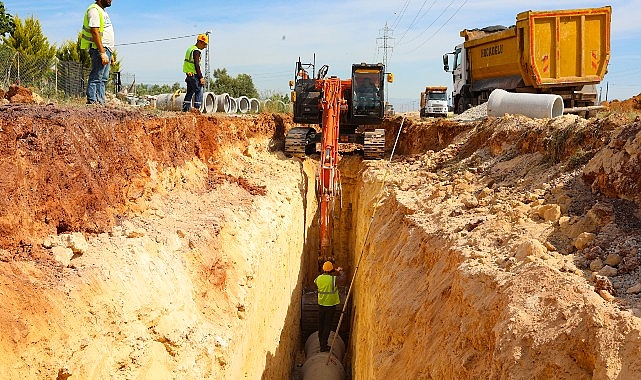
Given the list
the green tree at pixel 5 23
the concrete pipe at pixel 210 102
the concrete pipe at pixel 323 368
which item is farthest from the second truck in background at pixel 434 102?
the green tree at pixel 5 23

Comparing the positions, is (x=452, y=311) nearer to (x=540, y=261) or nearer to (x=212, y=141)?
(x=540, y=261)

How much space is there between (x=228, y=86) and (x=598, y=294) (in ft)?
164

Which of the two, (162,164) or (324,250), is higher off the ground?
(162,164)

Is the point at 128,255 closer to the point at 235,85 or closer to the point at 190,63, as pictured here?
the point at 190,63

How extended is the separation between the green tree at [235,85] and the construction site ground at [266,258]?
40.1 meters

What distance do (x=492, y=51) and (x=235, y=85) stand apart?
1403 inches

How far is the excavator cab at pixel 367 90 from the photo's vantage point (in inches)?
686

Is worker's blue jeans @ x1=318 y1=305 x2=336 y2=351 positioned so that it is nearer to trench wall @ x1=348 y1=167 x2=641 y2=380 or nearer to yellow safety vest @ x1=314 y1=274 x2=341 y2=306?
yellow safety vest @ x1=314 y1=274 x2=341 y2=306

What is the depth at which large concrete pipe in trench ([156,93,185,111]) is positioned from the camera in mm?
18359

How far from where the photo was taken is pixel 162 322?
6535mm

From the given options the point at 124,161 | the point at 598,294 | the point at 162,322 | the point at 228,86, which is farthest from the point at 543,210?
the point at 228,86

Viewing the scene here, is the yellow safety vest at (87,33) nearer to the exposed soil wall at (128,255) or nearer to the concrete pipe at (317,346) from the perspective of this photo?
the exposed soil wall at (128,255)

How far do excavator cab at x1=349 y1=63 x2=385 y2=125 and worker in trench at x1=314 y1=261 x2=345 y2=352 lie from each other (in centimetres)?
535

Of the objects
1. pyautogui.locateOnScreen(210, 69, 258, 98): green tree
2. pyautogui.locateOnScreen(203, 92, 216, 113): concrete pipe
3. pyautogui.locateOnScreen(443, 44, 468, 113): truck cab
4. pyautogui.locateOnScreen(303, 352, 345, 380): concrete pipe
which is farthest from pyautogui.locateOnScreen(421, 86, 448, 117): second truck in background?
pyautogui.locateOnScreen(210, 69, 258, 98): green tree
